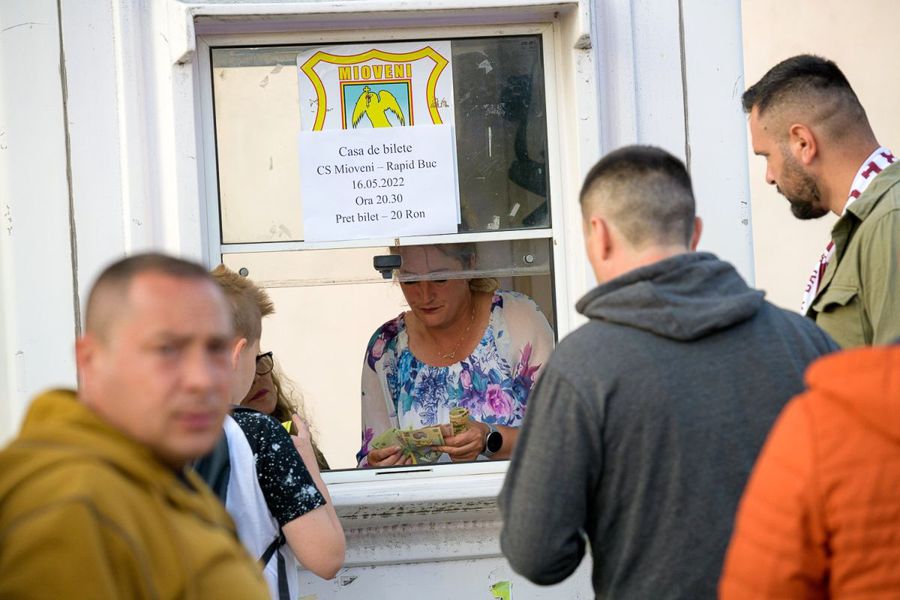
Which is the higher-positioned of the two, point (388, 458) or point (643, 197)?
point (643, 197)

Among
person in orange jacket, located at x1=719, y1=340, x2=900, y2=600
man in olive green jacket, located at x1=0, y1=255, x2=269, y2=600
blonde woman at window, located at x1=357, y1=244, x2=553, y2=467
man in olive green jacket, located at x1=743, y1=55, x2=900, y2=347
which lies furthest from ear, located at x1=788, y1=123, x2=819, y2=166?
man in olive green jacket, located at x1=0, y1=255, x2=269, y2=600

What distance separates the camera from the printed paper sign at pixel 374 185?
3.93 metres

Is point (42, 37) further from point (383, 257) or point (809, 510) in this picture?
point (809, 510)

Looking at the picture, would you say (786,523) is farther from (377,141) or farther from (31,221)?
(31,221)

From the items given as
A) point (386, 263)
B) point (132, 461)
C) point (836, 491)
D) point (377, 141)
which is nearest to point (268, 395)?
point (386, 263)

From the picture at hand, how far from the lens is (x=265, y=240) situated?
12.9ft

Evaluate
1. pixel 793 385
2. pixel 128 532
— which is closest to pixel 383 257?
pixel 793 385

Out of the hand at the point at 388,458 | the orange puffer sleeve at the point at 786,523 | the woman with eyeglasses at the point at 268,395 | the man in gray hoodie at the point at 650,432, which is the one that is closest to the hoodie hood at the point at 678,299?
the man in gray hoodie at the point at 650,432

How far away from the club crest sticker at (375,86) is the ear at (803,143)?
3.74 ft

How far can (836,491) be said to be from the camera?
1798mm

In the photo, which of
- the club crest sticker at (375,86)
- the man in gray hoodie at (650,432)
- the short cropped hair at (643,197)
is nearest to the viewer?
the man in gray hoodie at (650,432)

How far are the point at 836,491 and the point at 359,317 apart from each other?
250 centimetres

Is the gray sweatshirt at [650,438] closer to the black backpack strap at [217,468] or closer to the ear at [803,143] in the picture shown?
the black backpack strap at [217,468]

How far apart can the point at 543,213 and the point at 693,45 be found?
2.57 ft
